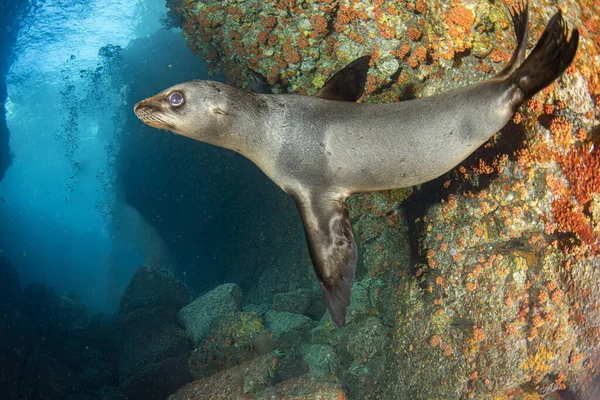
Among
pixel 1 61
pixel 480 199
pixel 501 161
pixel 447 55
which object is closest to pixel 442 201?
pixel 480 199

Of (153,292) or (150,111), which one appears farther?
(153,292)

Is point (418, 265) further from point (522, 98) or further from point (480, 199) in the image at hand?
point (522, 98)

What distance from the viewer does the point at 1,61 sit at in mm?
17391

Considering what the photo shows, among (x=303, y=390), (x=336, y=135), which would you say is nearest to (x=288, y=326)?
(x=303, y=390)

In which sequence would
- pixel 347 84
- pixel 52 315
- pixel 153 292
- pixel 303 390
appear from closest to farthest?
pixel 347 84 → pixel 303 390 → pixel 153 292 → pixel 52 315

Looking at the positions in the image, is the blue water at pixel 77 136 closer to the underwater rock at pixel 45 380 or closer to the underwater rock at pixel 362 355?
the underwater rock at pixel 45 380

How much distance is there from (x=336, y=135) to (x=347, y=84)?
0.81 metres

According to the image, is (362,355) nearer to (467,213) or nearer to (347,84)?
(467,213)

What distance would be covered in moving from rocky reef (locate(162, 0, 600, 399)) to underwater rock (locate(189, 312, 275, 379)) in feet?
2.95

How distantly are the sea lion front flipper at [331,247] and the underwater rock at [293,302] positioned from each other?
4799 millimetres

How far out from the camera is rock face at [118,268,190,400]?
264 inches

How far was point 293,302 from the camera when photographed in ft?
23.2

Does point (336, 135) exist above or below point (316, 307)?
above

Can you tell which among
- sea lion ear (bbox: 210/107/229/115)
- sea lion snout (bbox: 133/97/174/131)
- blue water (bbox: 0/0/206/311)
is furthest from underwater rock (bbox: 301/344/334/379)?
blue water (bbox: 0/0/206/311)
